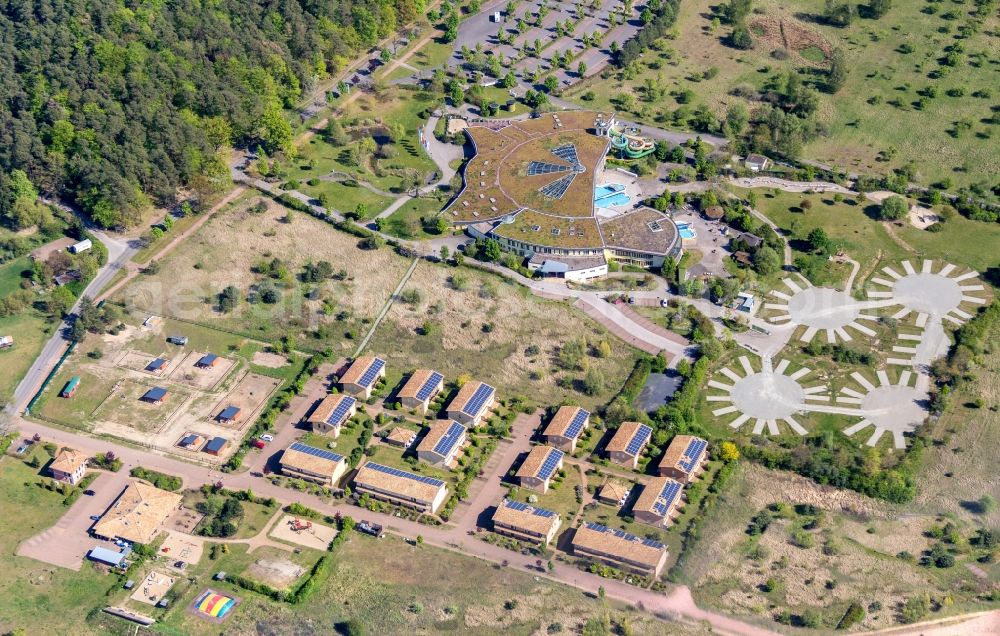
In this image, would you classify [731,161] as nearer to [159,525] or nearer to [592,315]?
[592,315]

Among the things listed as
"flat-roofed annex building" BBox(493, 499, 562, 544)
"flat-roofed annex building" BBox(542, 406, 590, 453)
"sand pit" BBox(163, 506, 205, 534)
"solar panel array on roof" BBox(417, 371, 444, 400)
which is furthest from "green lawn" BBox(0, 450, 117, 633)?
"flat-roofed annex building" BBox(542, 406, 590, 453)

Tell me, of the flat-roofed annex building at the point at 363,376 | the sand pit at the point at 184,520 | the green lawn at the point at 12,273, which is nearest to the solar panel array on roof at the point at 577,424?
the flat-roofed annex building at the point at 363,376

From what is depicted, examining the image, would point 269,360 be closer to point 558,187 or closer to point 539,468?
point 539,468

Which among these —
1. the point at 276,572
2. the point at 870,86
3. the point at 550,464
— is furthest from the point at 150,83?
the point at 870,86

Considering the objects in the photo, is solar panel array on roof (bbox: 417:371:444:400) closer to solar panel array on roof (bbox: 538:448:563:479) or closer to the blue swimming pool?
solar panel array on roof (bbox: 538:448:563:479)

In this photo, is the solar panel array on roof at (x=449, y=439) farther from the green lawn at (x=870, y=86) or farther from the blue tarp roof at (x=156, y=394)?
the green lawn at (x=870, y=86)

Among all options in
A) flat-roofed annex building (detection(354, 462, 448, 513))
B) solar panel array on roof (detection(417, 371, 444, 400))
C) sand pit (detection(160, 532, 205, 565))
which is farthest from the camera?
solar panel array on roof (detection(417, 371, 444, 400))

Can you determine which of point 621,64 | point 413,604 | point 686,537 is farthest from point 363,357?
point 621,64
